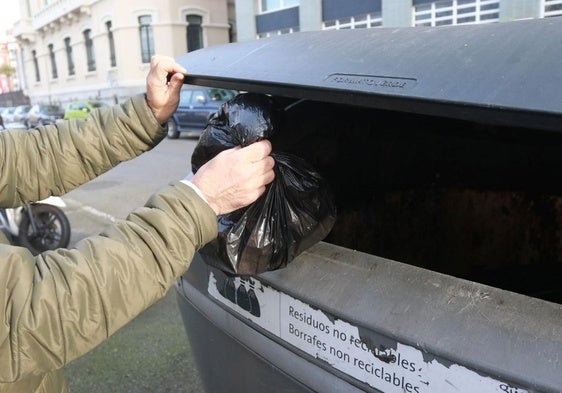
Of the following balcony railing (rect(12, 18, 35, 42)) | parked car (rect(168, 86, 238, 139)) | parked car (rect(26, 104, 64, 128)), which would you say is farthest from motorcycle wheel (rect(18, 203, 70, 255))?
balcony railing (rect(12, 18, 35, 42))

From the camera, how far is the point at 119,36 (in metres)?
29.3

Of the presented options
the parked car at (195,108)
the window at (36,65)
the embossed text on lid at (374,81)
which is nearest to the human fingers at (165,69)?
the embossed text on lid at (374,81)

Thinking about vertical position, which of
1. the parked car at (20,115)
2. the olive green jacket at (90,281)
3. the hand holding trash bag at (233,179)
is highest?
the hand holding trash bag at (233,179)

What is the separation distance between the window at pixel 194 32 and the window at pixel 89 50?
7.85 meters

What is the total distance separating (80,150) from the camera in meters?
1.90

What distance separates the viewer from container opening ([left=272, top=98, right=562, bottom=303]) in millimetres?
2211

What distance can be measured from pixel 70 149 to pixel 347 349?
4.12ft

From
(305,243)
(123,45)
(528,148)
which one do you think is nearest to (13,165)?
(305,243)

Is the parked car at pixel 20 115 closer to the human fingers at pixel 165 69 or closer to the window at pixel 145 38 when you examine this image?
the window at pixel 145 38

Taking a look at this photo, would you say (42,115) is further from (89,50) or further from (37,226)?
(37,226)

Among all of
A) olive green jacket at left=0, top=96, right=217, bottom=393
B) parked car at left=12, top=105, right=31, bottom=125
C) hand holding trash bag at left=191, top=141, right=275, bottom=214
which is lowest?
parked car at left=12, top=105, right=31, bottom=125

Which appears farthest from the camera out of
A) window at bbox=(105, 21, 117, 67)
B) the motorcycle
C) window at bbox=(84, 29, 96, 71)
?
window at bbox=(84, 29, 96, 71)

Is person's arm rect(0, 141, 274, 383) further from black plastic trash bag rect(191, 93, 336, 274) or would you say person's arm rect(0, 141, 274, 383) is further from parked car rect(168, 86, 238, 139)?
parked car rect(168, 86, 238, 139)

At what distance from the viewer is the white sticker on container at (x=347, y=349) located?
1062mm
